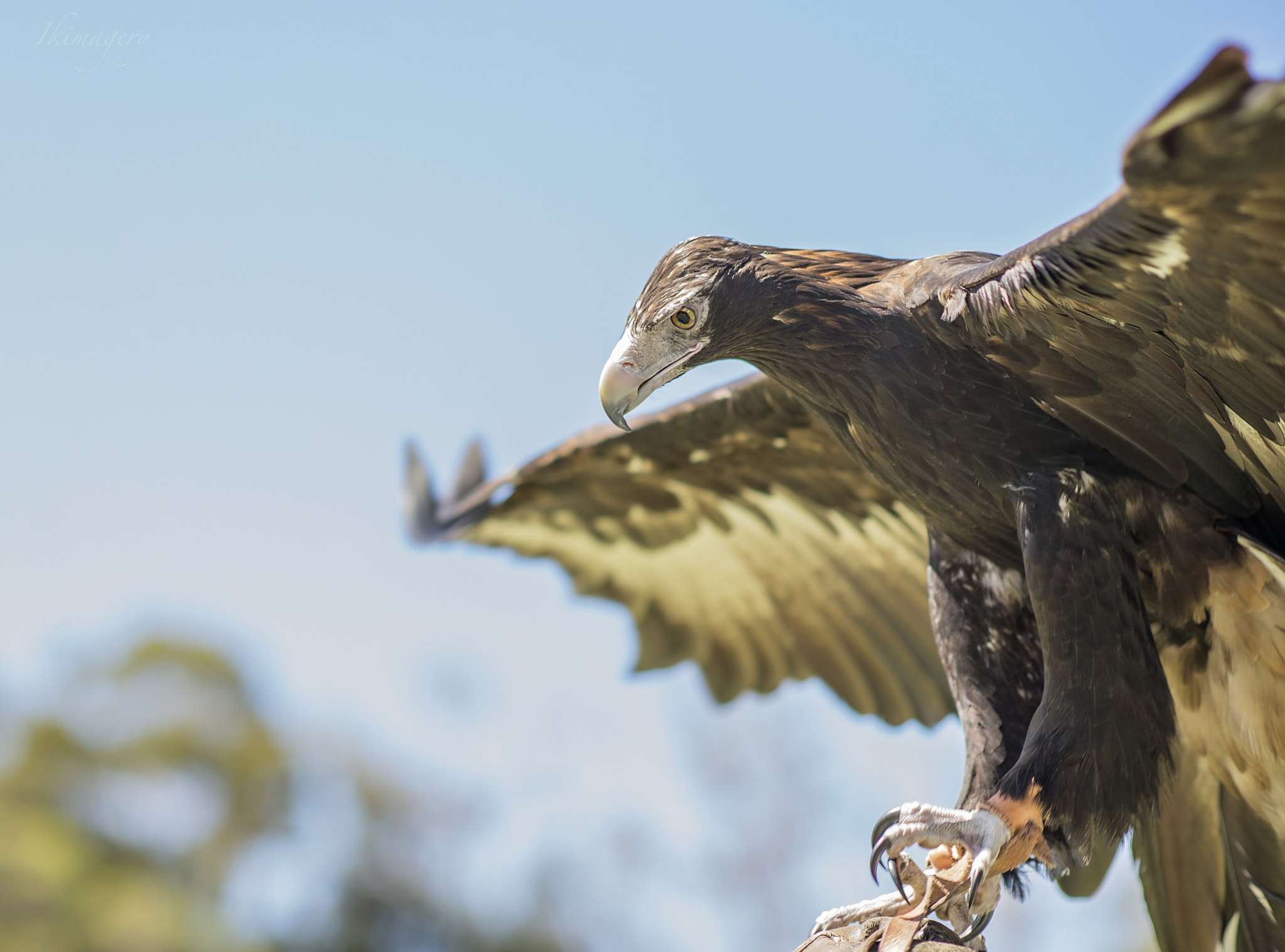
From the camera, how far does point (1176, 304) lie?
2.47 metres

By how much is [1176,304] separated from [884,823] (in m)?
1.28

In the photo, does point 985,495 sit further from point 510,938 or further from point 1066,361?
point 510,938

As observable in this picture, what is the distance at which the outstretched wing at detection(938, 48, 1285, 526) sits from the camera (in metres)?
2.07

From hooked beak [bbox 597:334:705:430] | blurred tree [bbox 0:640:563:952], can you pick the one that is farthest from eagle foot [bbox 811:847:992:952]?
blurred tree [bbox 0:640:563:952]

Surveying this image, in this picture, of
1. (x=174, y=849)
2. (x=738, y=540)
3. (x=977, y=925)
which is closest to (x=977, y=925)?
(x=977, y=925)

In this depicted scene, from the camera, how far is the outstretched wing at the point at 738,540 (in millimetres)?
4258

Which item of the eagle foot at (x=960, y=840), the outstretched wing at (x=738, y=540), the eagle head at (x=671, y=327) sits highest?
the eagle head at (x=671, y=327)

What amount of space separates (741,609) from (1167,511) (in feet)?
6.63

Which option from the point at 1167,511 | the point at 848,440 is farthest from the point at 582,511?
the point at 1167,511

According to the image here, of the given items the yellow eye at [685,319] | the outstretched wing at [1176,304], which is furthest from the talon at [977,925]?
the yellow eye at [685,319]

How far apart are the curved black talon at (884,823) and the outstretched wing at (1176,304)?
1021 mm

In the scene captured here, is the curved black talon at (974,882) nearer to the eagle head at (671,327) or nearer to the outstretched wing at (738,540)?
the eagle head at (671,327)

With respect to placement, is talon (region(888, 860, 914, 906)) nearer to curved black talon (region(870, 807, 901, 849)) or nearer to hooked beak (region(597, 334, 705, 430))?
curved black talon (region(870, 807, 901, 849))

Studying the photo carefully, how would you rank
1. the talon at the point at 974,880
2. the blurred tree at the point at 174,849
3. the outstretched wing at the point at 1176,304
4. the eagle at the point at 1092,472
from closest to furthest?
the outstretched wing at the point at 1176,304 < the eagle at the point at 1092,472 < the talon at the point at 974,880 < the blurred tree at the point at 174,849
